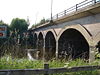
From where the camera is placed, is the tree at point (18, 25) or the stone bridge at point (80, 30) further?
the tree at point (18, 25)

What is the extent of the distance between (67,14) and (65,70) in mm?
15482

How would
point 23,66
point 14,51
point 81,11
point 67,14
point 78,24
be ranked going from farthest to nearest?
point 67,14
point 78,24
point 81,11
point 14,51
point 23,66

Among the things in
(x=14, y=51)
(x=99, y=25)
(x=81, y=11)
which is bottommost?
(x=14, y=51)

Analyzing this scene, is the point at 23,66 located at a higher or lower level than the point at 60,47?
lower

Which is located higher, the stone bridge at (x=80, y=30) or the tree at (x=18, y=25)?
the tree at (x=18, y=25)

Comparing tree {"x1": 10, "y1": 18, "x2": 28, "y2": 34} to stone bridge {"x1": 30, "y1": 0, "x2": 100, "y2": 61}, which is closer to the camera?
stone bridge {"x1": 30, "y1": 0, "x2": 100, "y2": 61}

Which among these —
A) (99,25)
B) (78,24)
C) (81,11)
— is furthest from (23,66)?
(78,24)

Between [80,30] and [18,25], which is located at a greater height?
[18,25]

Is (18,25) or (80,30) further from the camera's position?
(18,25)

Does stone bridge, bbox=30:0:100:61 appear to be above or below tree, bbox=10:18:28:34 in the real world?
below

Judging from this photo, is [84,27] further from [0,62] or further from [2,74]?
[2,74]

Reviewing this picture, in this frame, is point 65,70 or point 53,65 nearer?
point 65,70

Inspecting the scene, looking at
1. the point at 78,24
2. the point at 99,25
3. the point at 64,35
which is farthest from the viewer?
the point at 64,35

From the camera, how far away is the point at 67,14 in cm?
2020
